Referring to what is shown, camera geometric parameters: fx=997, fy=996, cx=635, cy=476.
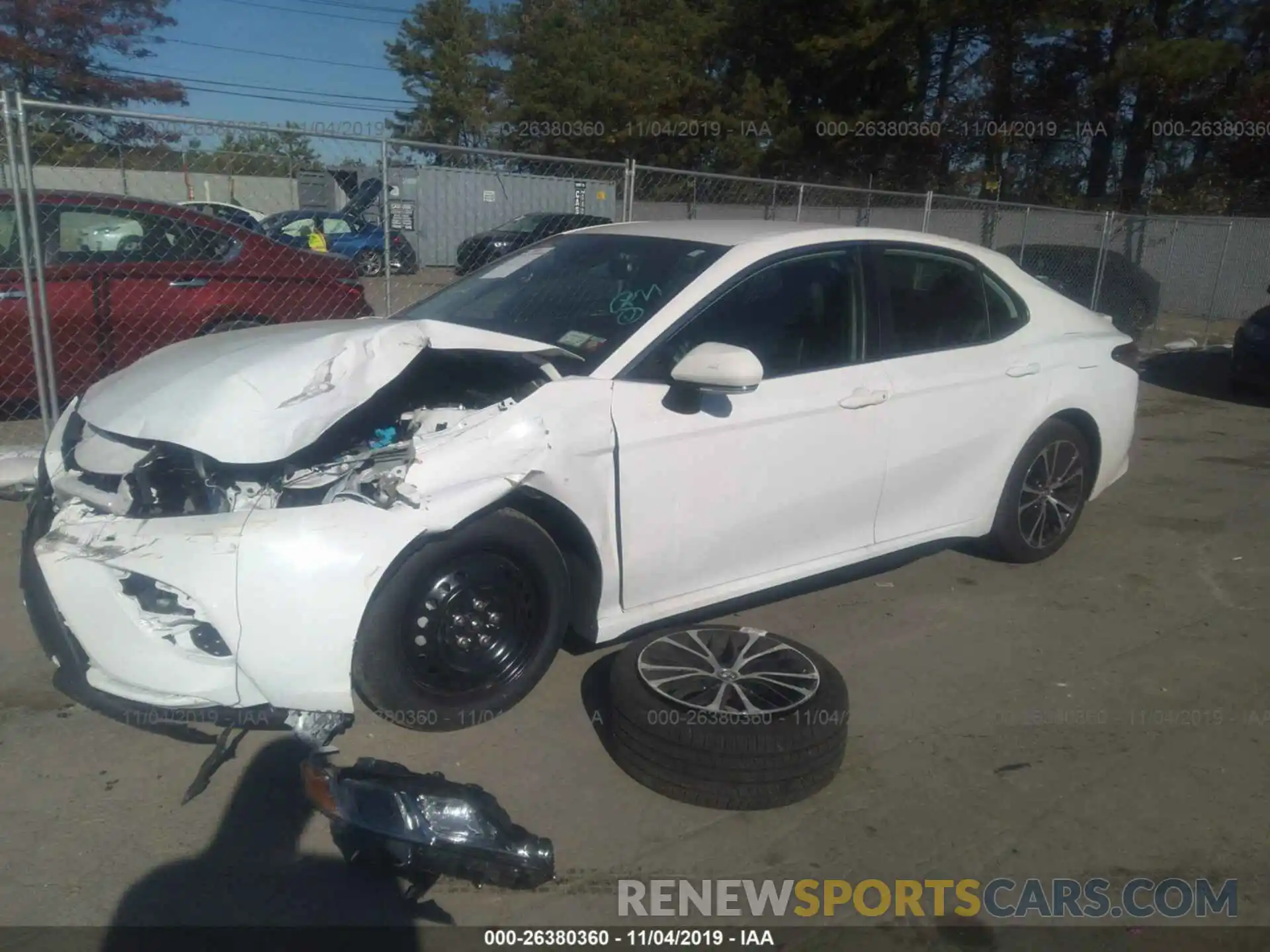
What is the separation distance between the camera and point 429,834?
2617 millimetres

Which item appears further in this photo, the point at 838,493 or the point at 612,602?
the point at 838,493

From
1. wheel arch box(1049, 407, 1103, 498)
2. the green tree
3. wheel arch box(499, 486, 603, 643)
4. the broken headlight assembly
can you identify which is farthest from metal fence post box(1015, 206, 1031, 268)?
the green tree

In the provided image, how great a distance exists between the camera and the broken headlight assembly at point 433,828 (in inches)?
103

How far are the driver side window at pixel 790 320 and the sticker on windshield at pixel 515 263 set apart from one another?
1178 mm

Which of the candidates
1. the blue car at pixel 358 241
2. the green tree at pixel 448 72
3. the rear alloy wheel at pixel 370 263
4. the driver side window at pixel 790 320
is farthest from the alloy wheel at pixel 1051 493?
the green tree at pixel 448 72

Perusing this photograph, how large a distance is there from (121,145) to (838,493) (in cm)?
660

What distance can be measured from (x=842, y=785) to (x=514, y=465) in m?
1.49

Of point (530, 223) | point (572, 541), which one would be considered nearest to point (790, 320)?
point (572, 541)

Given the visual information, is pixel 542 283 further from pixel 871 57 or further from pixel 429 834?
pixel 871 57

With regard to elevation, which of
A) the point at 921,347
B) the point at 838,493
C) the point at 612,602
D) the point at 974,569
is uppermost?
the point at 921,347

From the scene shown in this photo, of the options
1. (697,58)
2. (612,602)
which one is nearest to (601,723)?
(612,602)

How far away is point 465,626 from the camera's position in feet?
10.7

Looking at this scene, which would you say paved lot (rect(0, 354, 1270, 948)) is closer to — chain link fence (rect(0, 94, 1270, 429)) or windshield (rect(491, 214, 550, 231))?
chain link fence (rect(0, 94, 1270, 429))

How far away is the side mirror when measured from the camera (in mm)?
3359
